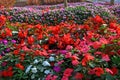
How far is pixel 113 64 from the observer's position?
349 centimetres

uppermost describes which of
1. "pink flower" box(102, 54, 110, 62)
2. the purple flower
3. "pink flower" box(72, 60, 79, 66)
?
"pink flower" box(102, 54, 110, 62)

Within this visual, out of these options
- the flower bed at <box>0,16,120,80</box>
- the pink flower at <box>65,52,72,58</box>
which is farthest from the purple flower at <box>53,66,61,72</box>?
the pink flower at <box>65,52,72,58</box>

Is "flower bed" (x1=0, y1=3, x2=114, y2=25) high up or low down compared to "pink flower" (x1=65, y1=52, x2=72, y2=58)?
down

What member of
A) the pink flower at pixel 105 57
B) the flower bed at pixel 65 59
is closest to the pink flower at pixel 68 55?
the flower bed at pixel 65 59

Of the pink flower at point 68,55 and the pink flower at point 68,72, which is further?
the pink flower at point 68,55

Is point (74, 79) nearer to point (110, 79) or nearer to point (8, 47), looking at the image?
point (110, 79)

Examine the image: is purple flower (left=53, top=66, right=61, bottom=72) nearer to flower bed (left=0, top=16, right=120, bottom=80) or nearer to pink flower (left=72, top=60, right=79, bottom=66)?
flower bed (left=0, top=16, right=120, bottom=80)

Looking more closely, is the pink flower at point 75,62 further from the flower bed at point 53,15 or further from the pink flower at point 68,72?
the flower bed at point 53,15

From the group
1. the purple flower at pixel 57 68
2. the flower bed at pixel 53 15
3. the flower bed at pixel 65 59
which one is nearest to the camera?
the flower bed at pixel 65 59

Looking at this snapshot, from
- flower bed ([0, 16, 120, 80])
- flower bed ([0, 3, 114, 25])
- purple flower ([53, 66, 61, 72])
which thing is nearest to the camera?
flower bed ([0, 16, 120, 80])

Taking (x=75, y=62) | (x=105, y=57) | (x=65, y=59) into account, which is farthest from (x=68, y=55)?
(x=105, y=57)

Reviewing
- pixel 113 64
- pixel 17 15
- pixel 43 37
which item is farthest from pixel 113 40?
pixel 17 15

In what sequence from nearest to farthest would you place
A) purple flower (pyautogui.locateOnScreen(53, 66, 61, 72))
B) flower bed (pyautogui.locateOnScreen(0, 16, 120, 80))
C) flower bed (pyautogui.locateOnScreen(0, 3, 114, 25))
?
flower bed (pyautogui.locateOnScreen(0, 16, 120, 80)) → purple flower (pyautogui.locateOnScreen(53, 66, 61, 72)) → flower bed (pyautogui.locateOnScreen(0, 3, 114, 25))

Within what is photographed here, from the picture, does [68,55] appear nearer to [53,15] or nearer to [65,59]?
[65,59]
